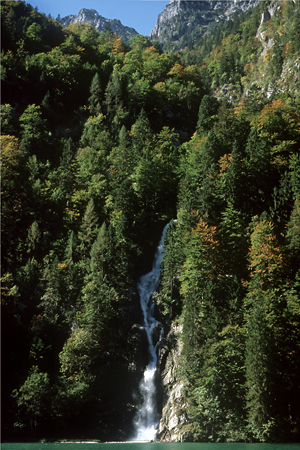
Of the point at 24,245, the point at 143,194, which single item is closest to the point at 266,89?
the point at 143,194

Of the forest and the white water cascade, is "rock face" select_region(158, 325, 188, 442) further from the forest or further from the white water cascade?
the forest

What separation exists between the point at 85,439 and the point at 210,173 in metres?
34.4

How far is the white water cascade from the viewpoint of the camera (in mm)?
41625

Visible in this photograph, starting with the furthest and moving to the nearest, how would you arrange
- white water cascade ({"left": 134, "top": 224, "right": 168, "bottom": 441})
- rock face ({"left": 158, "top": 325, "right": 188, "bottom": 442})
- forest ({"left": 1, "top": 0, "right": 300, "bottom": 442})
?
1. white water cascade ({"left": 134, "top": 224, "right": 168, "bottom": 441})
2. rock face ({"left": 158, "top": 325, "right": 188, "bottom": 442})
3. forest ({"left": 1, "top": 0, "right": 300, "bottom": 442})

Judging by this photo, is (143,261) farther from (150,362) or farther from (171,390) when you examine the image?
(171,390)

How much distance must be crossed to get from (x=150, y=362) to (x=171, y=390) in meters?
4.61

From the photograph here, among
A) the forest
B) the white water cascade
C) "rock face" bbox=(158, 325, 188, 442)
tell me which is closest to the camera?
the forest

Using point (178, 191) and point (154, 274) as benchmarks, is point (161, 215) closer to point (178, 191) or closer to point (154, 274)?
point (178, 191)

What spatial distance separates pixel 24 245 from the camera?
5225cm

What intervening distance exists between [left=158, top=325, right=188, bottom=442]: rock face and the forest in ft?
4.11

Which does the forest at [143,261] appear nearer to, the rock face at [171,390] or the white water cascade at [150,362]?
the white water cascade at [150,362]

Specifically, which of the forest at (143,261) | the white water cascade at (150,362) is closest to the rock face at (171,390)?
the white water cascade at (150,362)

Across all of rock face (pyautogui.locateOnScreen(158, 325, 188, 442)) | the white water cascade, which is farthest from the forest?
rock face (pyautogui.locateOnScreen(158, 325, 188, 442))

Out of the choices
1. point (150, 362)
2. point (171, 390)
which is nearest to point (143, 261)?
point (150, 362)
